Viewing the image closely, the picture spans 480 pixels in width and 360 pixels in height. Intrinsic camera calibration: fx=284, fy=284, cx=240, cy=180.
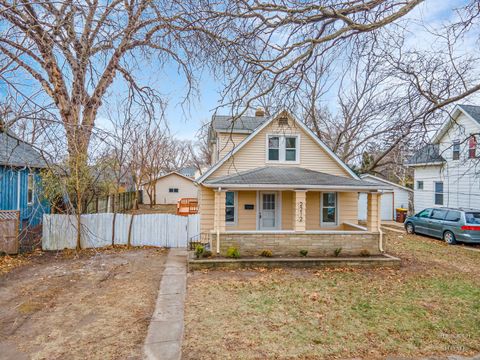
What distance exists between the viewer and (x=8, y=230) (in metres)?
9.53

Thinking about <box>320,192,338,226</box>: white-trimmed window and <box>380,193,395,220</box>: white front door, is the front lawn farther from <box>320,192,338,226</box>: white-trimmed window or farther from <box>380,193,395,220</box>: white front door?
<box>380,193,395,220</box>: white front door

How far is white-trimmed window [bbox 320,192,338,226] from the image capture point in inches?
484

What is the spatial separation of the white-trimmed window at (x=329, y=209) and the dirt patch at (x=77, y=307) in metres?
6.99

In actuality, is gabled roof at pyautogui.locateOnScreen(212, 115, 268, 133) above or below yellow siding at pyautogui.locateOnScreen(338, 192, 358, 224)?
above

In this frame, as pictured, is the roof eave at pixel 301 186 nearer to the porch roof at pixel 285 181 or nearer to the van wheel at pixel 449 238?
the porch roof at pixel 285 181

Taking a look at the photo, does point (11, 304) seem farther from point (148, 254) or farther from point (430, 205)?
point (430, 205)

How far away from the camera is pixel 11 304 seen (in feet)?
19.5

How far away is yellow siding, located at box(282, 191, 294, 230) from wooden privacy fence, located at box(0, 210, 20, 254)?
9732mm

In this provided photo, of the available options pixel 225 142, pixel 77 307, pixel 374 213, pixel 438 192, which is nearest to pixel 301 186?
pixel 374 213

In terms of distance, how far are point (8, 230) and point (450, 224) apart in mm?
17897

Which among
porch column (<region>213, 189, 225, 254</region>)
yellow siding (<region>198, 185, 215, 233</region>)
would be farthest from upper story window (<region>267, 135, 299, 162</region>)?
porch column (<region>213, 189, 225, 254</region>)

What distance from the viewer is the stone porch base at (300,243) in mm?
9586

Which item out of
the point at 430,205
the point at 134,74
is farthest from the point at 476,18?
the point at 430,205

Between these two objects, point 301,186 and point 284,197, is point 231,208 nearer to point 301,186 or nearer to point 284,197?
point 284,197
